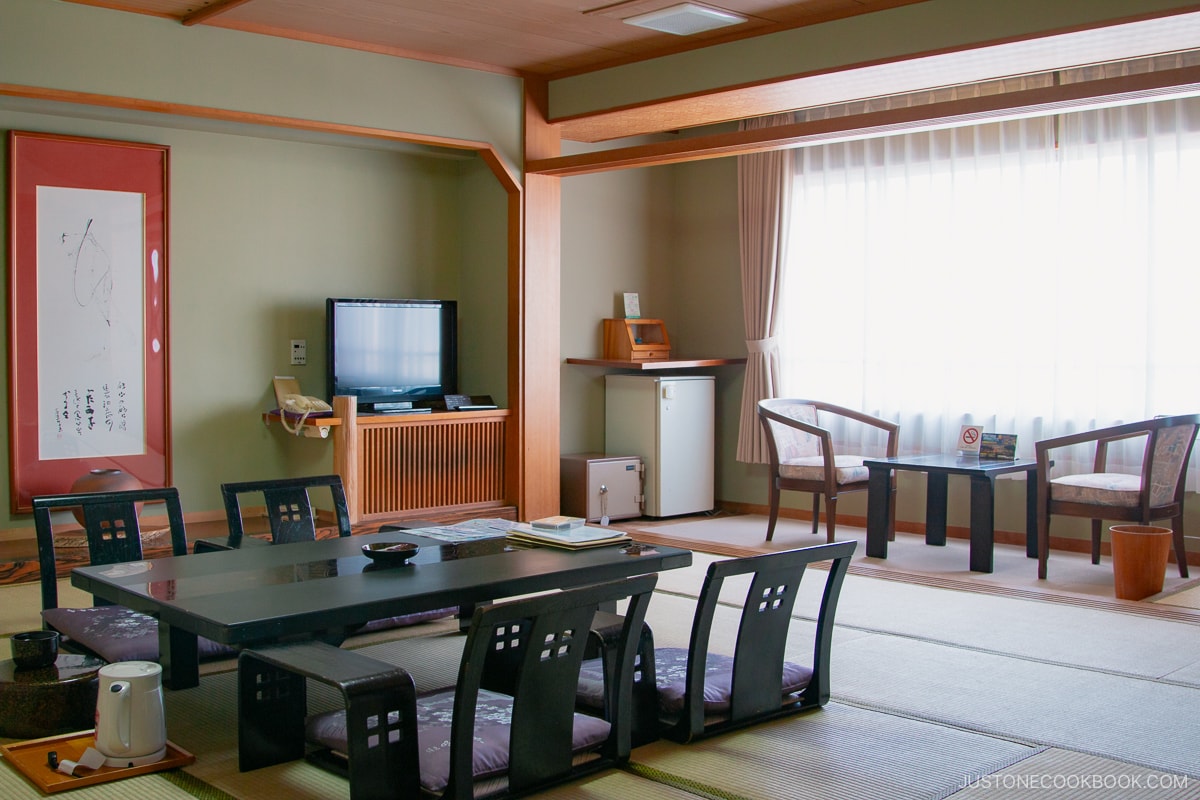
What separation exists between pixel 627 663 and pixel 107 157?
422 centimetres

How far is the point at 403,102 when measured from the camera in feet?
19.9

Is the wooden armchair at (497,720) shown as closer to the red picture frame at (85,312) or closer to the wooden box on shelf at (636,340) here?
the red picture frame at (85,312)

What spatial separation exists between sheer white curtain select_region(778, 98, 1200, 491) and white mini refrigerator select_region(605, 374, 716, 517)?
59 centimetres

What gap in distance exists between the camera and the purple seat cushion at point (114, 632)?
3621 millimetres

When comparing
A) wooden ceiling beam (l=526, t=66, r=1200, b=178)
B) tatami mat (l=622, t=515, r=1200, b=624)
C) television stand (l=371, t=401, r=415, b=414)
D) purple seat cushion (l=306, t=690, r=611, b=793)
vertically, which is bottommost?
tatami mat (l=622, t=515, r=1200, b=624)

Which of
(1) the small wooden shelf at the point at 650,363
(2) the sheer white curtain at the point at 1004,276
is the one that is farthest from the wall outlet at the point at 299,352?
(2) the sheer white curtain at the point at 1004,276

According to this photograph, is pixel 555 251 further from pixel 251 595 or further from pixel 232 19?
pixel 251 595

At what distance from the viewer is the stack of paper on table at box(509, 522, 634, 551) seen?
151 inches

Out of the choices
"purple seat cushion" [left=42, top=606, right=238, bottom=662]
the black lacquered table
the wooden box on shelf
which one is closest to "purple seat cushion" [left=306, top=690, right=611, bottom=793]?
the black lacquered table

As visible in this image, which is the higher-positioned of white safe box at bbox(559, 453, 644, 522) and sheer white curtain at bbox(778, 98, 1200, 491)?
sheer white curtain at bbox(778, 98, 1200, 491)

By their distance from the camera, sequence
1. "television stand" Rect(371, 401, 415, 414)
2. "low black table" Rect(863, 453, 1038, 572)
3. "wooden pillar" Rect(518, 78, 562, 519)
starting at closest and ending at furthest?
"low black table" Rect(863, 453, 1038, 572), "television stand" Rect(371, 401, 415, 414), "wooden pillar" Rect(518, 78, 562, 519)

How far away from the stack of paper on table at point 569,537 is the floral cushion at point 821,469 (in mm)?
2525

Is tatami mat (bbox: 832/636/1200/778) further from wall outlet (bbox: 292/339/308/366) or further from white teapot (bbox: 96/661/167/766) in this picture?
wall outlet (bbox: 292/339/308/366)

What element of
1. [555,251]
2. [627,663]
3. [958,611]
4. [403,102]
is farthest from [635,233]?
[627,663]
